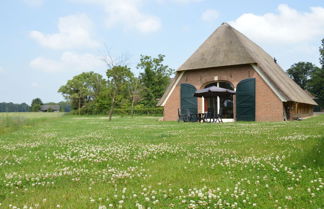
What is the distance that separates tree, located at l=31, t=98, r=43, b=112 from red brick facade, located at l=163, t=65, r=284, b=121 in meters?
104

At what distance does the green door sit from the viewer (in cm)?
2483

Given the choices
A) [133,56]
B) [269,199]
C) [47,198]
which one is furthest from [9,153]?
[133,56]

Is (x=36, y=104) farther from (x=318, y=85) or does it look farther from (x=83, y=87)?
(x=318, y=85)

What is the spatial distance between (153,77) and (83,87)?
81.1 ft

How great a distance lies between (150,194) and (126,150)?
4078 mm

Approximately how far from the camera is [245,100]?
2512 centimetres

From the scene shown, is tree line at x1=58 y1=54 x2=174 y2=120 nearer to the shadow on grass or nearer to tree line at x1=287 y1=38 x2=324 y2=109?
tree line at x1=287 y1=38 x2=324 y2=109

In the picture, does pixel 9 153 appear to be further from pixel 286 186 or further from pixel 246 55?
pixel 246 55

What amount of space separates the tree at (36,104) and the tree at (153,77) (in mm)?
75016

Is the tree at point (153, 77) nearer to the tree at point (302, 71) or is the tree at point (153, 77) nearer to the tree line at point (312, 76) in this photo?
the tree line at point (312, 76)

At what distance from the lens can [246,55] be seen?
25.0 metres

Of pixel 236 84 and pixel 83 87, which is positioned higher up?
pixel 83 87

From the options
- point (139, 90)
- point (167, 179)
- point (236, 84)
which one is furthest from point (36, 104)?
point (167, 179)

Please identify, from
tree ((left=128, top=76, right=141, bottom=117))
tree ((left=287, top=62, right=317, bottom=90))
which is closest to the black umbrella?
tree ((left=128, top=76, right=141, bottom=117))
